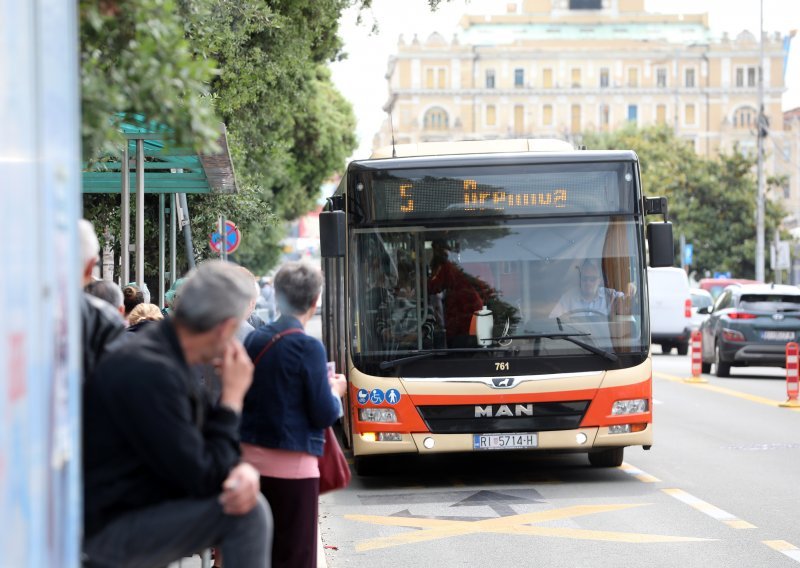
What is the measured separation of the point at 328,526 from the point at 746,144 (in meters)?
137

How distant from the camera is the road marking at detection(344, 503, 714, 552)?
9.48 metres

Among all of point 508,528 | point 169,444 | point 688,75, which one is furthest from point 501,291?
point 688,75

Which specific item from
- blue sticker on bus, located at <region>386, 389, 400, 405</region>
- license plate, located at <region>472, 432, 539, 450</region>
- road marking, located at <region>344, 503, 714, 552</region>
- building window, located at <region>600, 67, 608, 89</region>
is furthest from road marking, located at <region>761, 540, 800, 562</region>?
building window, located at <region>600, 67, 608, 89</region>

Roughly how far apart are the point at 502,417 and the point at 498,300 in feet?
3.22

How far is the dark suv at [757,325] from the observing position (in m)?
26.7

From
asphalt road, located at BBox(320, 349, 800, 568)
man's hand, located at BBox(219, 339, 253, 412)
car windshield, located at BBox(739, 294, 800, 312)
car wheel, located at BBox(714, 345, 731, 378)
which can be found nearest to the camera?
man's hand, located at BBox(219, 339, 253, 412)

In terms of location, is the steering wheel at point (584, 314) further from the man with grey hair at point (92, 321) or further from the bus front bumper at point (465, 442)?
the man with grey hair at point (92, 321)

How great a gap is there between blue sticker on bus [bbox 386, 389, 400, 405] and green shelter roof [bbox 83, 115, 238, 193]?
2504 mm

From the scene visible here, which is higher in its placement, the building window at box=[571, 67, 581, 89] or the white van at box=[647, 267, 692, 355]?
the building window at box=[571, 67, 581, 89]

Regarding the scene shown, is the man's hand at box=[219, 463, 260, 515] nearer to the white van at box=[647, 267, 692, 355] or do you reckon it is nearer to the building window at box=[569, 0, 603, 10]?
the white van at box=[647, 267, 692, 355]

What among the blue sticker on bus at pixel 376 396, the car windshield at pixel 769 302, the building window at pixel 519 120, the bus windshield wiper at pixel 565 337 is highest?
the building window at pixel 519 120

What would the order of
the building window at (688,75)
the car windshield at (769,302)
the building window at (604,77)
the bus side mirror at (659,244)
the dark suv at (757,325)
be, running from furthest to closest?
the building window at (688,75), the building window at (604,77), the car windshield at (769,302), the dark suv at (757,325), the bus side mirror at (659,244)

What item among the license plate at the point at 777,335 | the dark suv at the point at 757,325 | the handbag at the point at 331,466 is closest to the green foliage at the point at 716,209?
the dark suv at the point at 757,325

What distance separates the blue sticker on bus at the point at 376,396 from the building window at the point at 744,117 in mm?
137522
